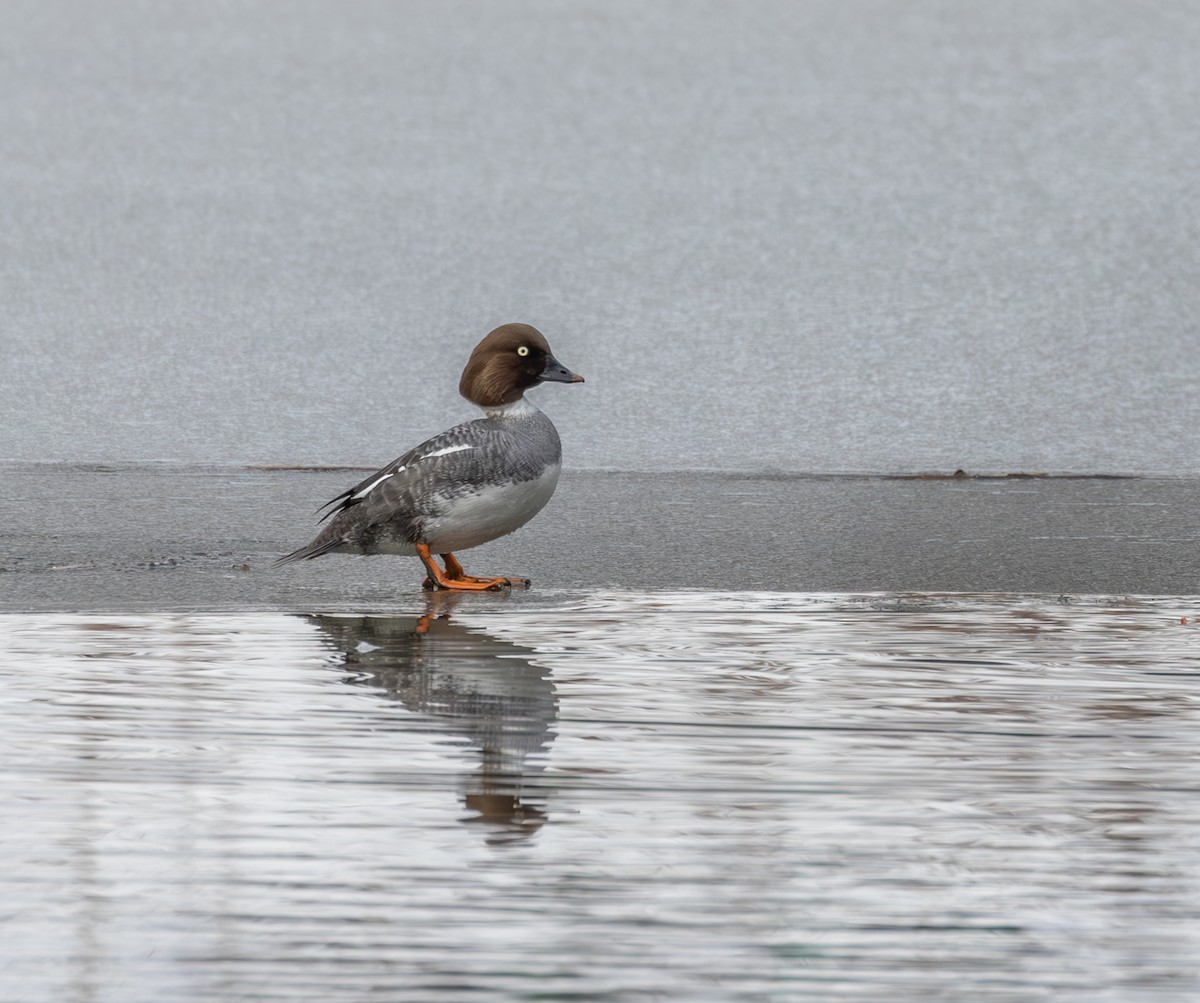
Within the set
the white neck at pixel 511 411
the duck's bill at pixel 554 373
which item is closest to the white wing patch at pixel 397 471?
the white neck at pixel 511 411

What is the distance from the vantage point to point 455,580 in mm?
5105

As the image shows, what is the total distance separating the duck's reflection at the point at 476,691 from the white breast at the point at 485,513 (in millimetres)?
453

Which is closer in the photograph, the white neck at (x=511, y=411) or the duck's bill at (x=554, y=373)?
the white neck at (x=511, y=411)

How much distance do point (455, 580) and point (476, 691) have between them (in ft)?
5.76

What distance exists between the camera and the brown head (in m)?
5.39

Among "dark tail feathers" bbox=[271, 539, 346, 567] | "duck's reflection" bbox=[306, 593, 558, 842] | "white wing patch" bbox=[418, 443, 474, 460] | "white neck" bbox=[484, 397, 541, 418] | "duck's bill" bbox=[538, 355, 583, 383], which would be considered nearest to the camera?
"duck's reflection" bbox=[306, 593, 558, 842]

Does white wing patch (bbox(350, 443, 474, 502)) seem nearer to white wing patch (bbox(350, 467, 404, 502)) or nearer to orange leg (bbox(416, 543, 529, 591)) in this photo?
white wing patch (bbox(350, 467, 404, 502))

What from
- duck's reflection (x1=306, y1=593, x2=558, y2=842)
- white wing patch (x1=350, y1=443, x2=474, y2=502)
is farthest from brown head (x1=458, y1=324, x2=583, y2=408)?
duck's reflection (x1=306, y1=593, x2=558, y2=842)

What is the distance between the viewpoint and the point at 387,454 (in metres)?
8.68

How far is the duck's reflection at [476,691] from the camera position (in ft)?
8.46

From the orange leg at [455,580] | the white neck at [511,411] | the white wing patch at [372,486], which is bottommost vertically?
the orange leg at [455,580]

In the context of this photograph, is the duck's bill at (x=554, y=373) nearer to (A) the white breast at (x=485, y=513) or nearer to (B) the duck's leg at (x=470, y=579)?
(A) the white breast at (x=485, y=513)

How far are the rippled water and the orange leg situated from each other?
987 millimetres

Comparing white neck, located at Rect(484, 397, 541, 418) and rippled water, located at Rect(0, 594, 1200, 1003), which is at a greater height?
white neck, located at Rect(484, 397, 541, 418)
